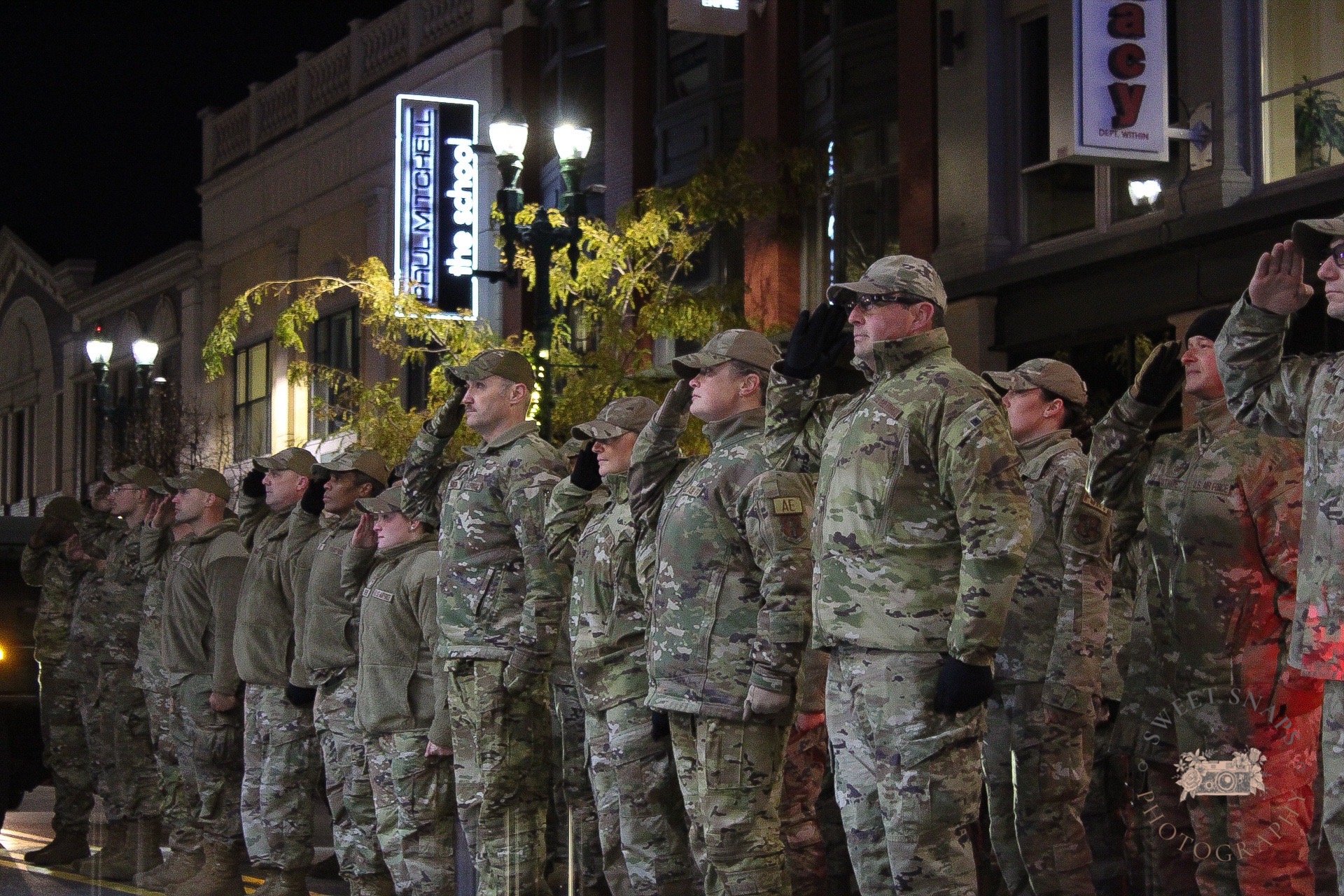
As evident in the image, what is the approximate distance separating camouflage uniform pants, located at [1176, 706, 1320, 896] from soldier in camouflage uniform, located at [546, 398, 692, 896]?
208 cm

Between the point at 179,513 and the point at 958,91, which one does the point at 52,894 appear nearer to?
the point at 179,513

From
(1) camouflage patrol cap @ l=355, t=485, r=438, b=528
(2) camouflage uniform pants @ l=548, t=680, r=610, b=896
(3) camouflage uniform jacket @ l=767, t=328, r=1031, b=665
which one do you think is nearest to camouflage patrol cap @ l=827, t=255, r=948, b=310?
(3) camouflage uniform jacket @ l=767, t=328, r=1031, b=665

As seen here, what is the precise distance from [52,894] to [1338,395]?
29.4ft

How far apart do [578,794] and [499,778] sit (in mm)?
1020

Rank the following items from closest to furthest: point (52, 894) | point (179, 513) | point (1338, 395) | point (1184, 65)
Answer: point (1338, 395), point (52, 894), point (179, 513), point (1184, 65)

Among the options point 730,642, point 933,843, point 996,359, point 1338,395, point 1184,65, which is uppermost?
point 1184,65

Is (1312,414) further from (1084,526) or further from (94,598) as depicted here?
(94,598)

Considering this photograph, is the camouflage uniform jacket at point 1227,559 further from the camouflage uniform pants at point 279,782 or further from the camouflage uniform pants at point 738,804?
the camouflage uniform pants at point 279,782

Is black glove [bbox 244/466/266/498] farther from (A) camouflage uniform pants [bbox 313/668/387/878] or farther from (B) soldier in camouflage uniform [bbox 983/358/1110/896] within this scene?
(B) soldier in camouflage uniform [bbox 983/358/1110/896]

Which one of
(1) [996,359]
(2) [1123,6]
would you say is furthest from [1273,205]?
(1) [996,359]

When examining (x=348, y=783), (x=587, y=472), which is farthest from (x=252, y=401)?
(x=587, y=472)

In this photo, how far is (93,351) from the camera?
1169 inches

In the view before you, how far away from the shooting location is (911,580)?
6.55 m

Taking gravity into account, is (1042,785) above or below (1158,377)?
below
